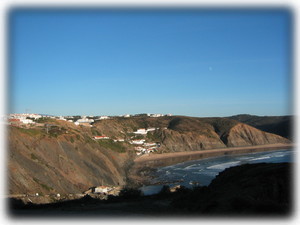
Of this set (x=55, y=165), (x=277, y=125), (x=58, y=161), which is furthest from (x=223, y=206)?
(x=277, y=125)

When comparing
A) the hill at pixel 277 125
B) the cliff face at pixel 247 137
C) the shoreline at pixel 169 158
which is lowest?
the shoreline at pixel 169 158

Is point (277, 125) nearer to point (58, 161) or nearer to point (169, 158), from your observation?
point (169, 158)

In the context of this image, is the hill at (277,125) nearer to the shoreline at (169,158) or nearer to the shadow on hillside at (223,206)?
the shoreline at (169,158)

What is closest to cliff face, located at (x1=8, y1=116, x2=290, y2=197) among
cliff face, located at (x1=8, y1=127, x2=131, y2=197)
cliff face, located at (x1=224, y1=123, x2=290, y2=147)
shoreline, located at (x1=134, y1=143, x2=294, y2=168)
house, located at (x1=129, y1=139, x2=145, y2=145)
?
cliff face, located at (x1=8, y1=127, x2=131, y2=197)

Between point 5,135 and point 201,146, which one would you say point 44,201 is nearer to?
point 5,135

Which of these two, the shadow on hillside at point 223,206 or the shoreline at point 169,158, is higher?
the shadow on hillside at point 223,206

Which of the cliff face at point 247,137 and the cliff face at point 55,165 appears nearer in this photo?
the cliff face at point 55,165

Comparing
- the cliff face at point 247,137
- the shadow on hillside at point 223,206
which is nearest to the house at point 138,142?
the cliff face at point 247,137

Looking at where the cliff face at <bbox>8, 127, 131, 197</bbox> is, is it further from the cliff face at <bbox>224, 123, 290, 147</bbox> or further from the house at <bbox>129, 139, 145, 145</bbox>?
the cliff face at <bbox>224, 123, 290, 147</bbox>

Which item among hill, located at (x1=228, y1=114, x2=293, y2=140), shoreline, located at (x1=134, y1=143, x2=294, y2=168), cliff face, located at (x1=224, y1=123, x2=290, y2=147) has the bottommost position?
shoreline, located at (x1=134, y1=143, x2=294, y2=168)

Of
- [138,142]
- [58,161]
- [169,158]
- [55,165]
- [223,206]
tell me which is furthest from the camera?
[138,142]

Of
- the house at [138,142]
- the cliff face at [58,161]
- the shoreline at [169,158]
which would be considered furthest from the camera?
the house at [138,142]
